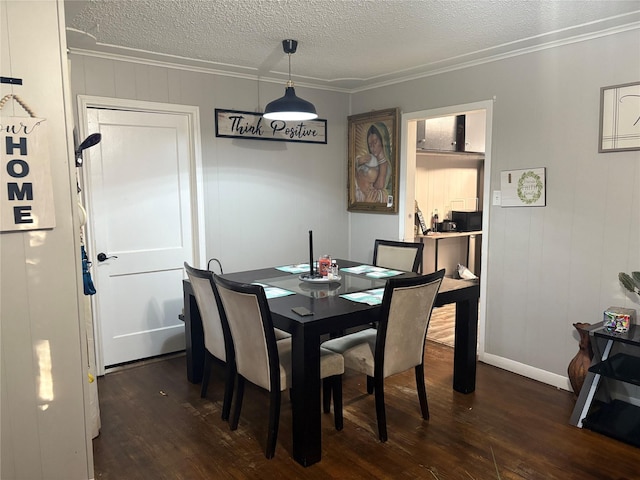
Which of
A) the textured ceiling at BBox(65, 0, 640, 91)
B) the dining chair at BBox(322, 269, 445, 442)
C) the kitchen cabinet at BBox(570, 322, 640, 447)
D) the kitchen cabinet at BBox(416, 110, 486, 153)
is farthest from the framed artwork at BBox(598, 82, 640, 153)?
the kitchen cabinet at BBox(416, 110, 486, 153)

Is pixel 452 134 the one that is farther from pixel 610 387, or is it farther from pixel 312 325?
pixel 312 325

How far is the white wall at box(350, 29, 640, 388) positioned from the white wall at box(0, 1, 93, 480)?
9.49ft

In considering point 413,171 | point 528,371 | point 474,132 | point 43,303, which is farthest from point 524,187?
point 43,303

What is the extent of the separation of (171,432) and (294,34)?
253 centimetres

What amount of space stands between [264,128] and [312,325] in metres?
2.48

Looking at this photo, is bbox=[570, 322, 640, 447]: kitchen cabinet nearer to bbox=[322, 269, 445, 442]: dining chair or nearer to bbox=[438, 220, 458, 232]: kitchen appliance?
bbox=[322, 269, 445, 442]: dining chair

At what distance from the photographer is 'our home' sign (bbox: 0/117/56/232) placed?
5.53ft

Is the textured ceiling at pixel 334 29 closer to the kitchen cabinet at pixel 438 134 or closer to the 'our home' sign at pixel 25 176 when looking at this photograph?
the 'our home' sign at pixel 25 176

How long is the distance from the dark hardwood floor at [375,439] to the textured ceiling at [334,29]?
2351mm

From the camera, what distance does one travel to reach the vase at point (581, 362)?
2977 mm

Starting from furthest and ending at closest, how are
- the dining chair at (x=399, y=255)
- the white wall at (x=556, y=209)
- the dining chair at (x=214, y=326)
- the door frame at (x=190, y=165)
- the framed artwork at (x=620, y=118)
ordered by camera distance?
the dining chair at (x=399, y=255), the door frame at (x=190, y=165), the white wall at (x=556, y=209), the framed artwork at (x=620, y=118), the dining chair at (x=214, y=326)

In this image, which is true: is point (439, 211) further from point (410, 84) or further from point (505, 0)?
point (505, 0)

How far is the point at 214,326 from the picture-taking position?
9.34 feet

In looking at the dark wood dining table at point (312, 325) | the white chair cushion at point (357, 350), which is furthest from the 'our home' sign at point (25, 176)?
the white chair cushion at point (357, 350)
